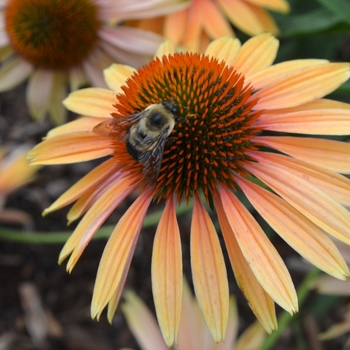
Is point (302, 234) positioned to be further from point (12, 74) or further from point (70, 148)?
point (12, 74)

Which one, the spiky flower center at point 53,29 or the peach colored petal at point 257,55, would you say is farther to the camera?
the spiky flower center at point 53,29

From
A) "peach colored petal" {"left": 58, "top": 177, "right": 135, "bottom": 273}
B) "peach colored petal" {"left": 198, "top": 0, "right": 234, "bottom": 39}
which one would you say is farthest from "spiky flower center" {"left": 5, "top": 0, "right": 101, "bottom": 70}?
"peach colored petal" {"left": 58, "top": 177, "right": 135, "bottom": 273}

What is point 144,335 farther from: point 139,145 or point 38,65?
point 38,65

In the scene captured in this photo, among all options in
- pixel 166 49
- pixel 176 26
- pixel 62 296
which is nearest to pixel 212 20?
pixel 176 26

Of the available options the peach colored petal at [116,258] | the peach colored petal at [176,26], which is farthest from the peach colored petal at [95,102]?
the peach colored petal at [176,26]

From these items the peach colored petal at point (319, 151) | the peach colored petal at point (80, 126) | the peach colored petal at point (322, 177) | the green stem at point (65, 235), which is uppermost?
the peach colored petal at point (80, 126)

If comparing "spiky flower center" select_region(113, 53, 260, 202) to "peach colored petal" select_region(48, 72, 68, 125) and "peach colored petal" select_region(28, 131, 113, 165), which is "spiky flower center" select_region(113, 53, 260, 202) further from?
"peach colored petal" select_region(48, 72, 68, 125)

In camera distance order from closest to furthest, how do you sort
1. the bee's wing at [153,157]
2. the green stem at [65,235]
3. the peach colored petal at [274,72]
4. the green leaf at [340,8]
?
the bee's wing at [153,157] < the peach colored petal at [274,72] < the green leaf at [340,8] < the green stem at [65,235]

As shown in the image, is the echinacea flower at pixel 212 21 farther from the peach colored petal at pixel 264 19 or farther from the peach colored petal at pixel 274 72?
the peach colored petal at pixel 274 72
